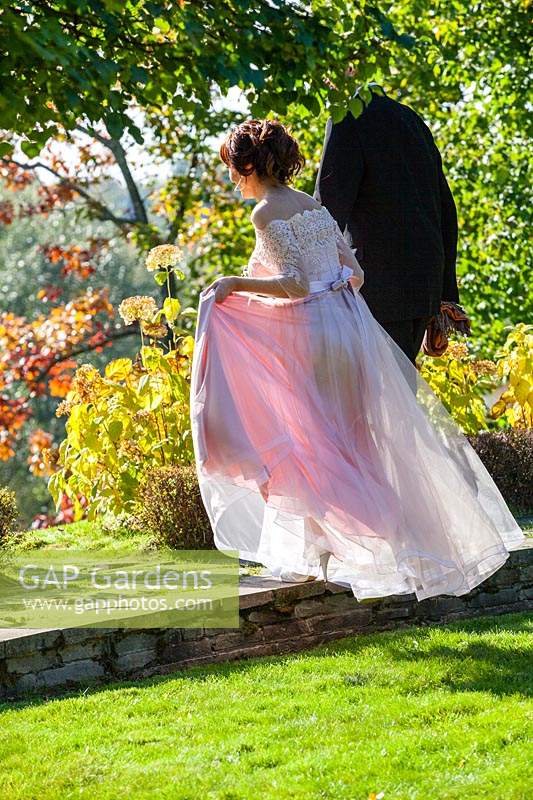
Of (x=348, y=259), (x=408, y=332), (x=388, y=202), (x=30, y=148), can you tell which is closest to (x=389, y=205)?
(x=388, y=202)

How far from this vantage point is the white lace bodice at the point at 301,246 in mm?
3902

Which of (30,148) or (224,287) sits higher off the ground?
(30,148)

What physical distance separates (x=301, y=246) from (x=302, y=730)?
1.69m

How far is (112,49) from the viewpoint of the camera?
130 inches

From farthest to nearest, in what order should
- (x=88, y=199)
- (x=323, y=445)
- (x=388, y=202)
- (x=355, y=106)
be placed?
1. (x=88, y=199)
2. (x=388, y=202)
3. (x=323, y=445)
4. (x=355, y=106)

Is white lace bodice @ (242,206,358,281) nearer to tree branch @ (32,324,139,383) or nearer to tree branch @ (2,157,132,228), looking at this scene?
tree branch @ (32,324,139,383)

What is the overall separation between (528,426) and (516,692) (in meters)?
3.56

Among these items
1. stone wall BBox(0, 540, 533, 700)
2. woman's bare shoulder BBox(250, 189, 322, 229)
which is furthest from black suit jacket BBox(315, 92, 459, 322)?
stone wall BBox(0, 540, 533, 700)

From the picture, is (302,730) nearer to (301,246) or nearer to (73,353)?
(301,246)

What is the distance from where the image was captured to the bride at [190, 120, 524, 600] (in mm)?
3775

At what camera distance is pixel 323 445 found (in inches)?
Answer: 152

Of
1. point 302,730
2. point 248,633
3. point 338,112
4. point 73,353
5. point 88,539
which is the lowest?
point 302,730

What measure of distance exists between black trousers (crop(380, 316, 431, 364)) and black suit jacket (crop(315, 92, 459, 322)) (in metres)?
0.05

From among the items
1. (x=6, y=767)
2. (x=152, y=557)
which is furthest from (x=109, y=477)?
(x=6, y=767)
